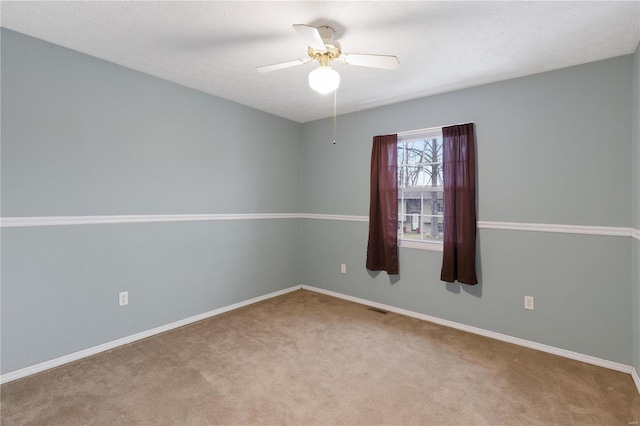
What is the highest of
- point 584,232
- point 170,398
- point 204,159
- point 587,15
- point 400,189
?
point 587,15

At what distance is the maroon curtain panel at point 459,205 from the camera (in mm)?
3002

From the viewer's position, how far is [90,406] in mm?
1921

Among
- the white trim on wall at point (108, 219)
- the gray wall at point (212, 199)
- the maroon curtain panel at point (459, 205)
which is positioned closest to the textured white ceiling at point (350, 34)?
the gray wall at point (212, 199)

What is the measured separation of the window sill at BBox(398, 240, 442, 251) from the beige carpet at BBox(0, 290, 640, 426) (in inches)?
33.6

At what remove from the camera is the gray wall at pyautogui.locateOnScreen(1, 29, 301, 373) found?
2.23 m

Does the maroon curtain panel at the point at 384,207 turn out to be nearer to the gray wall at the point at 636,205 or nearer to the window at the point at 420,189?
the window at the point at 420,189

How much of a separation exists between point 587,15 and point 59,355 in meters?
4.34

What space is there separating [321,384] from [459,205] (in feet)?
6.83

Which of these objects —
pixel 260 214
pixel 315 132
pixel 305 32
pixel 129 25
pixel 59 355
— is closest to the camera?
pixel 305 32

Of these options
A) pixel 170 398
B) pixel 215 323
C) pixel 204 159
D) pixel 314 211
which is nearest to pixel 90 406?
pixel 170 398

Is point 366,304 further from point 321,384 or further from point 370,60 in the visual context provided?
point 370,60

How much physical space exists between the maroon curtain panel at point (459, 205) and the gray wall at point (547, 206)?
0.33 ft

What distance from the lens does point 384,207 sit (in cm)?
360

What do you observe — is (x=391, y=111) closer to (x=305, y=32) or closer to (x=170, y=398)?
(x=305, y=32)
